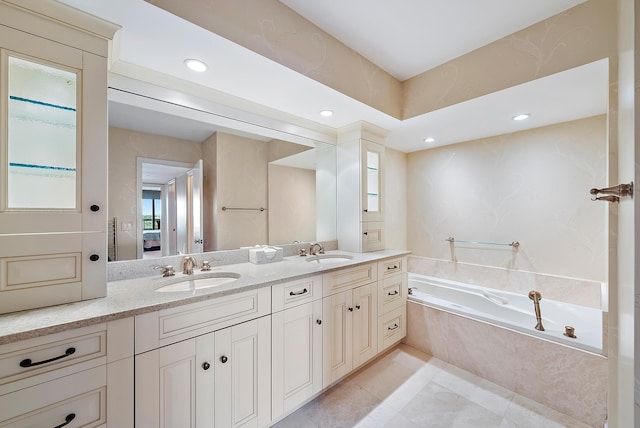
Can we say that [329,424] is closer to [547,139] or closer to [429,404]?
[429,404]

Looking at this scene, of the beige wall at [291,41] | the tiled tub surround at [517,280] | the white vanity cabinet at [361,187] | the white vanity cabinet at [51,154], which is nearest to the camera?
the white vanity cabinet at [51,154]

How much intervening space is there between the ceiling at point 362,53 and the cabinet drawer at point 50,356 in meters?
1.19

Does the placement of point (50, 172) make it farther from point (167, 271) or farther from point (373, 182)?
point (373, 182)

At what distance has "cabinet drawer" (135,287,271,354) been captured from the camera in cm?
106

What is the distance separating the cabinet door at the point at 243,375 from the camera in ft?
4.17

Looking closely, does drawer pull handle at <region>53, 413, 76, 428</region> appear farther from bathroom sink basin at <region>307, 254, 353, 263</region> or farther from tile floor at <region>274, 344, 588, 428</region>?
bathroom sink basin at <region>307, 254, 353, 263</region>

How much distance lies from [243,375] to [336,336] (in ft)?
2.38

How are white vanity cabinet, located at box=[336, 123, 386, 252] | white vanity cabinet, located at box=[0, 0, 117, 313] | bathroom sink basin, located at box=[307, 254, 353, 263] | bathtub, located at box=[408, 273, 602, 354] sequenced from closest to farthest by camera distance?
1. white vanity cabinet, located at box=[0, 0, 117, 313]
2. bathtub, located at box=[408, 273, 602, 354]
3. bathroom sink basin, located at box=[307, 254, 353, 263]
4. white vanity cabinet, located at box=[336, 123, 386, 252]

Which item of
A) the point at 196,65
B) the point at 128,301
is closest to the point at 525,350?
the point at 128,301

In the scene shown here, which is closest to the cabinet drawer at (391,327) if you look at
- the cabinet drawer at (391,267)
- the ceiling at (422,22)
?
the cabinet drawer at (391,267)

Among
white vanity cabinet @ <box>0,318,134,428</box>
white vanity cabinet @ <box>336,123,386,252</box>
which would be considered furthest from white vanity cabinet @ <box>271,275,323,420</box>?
white vanity cabinet @ <box>336,123,386,252</box>

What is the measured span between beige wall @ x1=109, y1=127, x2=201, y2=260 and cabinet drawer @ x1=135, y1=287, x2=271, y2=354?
657 millimetres

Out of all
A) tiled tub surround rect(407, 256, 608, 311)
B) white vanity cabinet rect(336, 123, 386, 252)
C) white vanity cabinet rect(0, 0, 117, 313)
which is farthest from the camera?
white vanity cabinet rect(336, 123, 386, 252)

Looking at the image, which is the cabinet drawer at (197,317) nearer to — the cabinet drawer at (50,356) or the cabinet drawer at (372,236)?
the cabinet drawer at (50,356)
